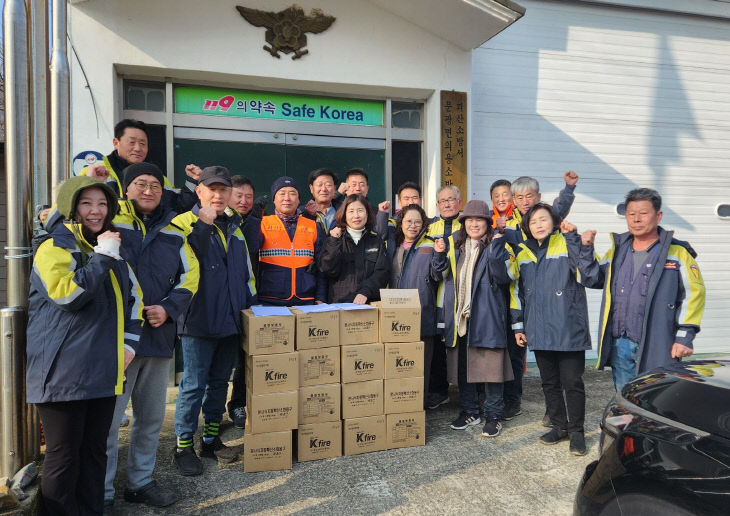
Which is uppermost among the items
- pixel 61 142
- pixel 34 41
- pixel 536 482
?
pixel 34 41

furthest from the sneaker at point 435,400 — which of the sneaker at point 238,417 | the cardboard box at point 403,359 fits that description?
the sneaker at point 238,417

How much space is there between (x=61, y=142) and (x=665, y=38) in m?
7.62

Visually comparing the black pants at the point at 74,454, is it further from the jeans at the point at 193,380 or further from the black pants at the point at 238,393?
the black pants at the point at 238,393

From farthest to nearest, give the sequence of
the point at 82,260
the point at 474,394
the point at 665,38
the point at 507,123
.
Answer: the point at 665,38
the point at 507,123
the point at 474,394
the point at 82,260

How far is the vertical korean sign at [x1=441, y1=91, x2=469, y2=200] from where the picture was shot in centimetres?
580

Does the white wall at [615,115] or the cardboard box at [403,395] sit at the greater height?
the white wall at [615,115]

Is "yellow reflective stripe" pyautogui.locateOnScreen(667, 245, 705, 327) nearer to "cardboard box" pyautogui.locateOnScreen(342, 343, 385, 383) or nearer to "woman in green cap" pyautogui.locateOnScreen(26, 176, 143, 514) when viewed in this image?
"cardboard box" pyautogui.locateOnScreen(342, 343, 385, 383)

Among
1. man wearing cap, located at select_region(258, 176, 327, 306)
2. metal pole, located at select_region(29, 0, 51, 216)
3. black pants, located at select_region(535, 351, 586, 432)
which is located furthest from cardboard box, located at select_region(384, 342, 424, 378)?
metal pole, located at select_region(29, 0, 51, 216)

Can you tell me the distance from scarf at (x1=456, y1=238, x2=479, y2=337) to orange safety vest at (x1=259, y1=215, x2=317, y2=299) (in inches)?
50.1

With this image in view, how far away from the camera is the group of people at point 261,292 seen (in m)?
2.16

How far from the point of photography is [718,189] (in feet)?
23.2

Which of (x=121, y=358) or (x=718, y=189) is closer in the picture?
(x=121, y=358)

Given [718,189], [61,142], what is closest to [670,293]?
[61,142]

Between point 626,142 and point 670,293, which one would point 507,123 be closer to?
point 626,142
